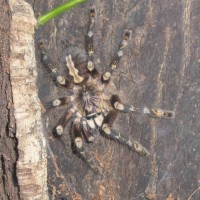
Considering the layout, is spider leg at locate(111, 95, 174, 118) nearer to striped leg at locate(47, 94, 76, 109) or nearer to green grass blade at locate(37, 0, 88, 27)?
striped leg at locate(47, 94, 76, 109)

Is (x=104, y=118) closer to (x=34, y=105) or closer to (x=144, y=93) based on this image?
(x=144, y=93)

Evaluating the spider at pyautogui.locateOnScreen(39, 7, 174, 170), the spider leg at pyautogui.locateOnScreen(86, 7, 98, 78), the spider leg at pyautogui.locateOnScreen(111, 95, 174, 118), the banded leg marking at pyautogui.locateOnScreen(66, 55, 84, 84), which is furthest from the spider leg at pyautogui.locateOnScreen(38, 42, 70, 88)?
the spider leg at pyautogui.locateOnScreen(111, 95, 174, 118)

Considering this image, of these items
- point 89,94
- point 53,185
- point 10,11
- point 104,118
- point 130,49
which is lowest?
point 53,185

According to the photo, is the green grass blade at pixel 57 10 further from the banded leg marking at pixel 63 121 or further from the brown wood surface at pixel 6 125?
the banded leg marking at pixel 63 121

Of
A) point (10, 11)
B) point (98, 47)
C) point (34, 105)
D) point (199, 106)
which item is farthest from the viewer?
point (98, 47)

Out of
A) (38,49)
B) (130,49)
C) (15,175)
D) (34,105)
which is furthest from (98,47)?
(15,175)

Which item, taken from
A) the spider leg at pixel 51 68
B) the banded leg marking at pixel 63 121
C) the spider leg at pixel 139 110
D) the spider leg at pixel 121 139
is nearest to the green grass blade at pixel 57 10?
the spider leg at pixel 51 68
